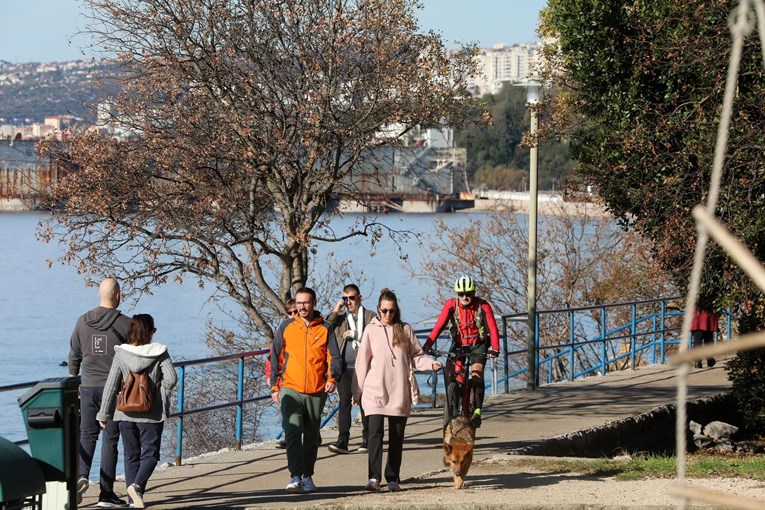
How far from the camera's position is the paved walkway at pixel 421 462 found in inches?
406

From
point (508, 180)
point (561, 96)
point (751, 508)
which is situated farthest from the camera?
point (508, 180)

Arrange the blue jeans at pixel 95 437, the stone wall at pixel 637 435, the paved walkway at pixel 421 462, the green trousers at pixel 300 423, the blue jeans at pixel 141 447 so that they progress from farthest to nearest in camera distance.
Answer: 1. the stone wall at pixel 637 435
2. the green trousers at pixel 300 423
3. the paved walkway at pixel 421 462
4. the blue jeans at pixel 95 437
5. the blue jeans at pixel 141 447

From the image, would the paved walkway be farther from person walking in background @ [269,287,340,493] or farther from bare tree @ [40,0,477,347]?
bare tree @ [40,0,477,347]

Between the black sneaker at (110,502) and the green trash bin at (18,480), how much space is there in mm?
2313

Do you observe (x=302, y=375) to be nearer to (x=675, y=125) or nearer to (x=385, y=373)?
(x=385, y=373)

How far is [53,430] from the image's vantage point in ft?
25.8

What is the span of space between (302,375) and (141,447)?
150 cm

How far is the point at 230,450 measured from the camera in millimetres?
13719

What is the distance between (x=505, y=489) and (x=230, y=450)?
3969 millimetres

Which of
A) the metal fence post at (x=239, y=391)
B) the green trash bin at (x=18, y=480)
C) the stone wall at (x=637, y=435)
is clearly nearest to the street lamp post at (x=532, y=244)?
the stone wall at (x=637, y=435)

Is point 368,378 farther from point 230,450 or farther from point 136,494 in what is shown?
point 230,450

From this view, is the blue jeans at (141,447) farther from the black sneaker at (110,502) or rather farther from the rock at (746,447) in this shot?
the rock at (746,447)

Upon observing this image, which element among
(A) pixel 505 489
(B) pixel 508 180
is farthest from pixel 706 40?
(B) pixel 508 180

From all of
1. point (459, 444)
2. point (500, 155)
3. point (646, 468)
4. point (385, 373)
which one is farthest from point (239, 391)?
point (500, 155)
